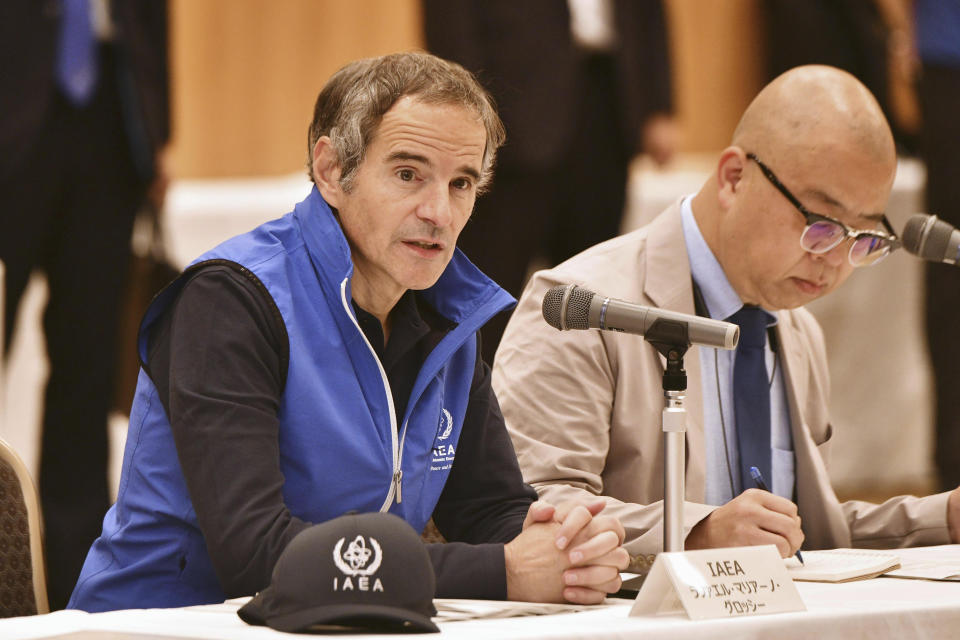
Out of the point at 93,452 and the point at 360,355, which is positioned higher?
the point at 360,355

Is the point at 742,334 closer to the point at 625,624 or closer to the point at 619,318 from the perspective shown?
the point at 619,318

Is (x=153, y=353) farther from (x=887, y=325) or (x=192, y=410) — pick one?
(x=887, y=325)

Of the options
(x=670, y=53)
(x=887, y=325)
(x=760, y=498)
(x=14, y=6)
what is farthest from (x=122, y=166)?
(x=887, y=325)

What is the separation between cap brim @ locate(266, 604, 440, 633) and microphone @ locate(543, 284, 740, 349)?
51cm

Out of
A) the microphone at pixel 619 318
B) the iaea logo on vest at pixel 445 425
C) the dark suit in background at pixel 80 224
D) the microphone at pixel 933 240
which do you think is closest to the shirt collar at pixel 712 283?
the microphone at pixel 933 240

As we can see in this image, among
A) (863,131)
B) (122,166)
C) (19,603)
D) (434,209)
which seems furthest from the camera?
(122,166)

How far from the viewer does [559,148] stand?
384 cm

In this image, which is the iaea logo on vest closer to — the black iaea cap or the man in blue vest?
the man in blue vest

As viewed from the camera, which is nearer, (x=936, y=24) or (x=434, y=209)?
(x=434, y=209)

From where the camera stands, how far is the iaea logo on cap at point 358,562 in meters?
1.37

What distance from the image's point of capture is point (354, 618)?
4.45ft

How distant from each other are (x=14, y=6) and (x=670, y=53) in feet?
6.46

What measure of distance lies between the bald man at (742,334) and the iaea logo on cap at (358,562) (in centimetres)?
84

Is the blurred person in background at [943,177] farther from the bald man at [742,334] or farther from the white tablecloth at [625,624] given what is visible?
the white tablecloth at [625,624]
